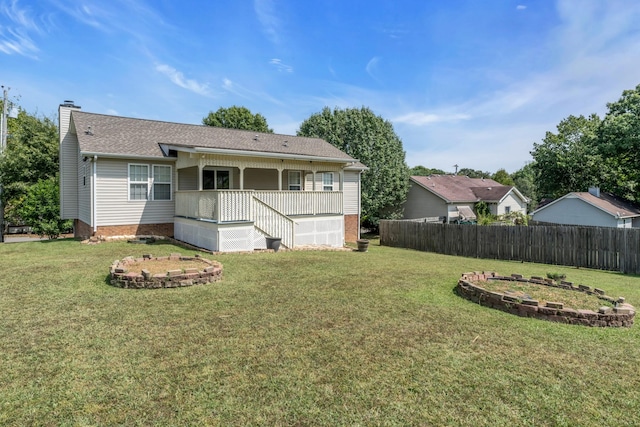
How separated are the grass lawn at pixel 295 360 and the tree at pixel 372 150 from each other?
21.4m

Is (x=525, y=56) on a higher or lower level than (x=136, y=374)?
higher

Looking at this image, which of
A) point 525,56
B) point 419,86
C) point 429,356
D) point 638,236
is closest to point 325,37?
point 419,86

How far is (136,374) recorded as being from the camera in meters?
3.46

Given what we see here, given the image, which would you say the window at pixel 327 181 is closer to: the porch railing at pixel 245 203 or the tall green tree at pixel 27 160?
the porch railing at pixel 245 203

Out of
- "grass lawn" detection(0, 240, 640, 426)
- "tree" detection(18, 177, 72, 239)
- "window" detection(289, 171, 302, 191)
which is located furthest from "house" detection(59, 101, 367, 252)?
"grass lawn" detection(0, 240, 640, 426)

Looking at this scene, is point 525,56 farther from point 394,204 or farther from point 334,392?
point 334,392

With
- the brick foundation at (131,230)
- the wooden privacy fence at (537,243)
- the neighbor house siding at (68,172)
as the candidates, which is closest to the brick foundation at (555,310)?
the wooden privacy fence at (537,243)

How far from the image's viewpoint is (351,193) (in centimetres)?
1973

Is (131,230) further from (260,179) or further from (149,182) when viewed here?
(260,179)

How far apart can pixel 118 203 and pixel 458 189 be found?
2788 cm

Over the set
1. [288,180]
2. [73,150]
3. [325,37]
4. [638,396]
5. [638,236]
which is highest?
[325,37]

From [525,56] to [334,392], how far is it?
689 inches

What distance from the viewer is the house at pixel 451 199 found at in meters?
29.0

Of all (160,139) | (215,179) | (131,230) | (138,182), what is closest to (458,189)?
(215,179)
